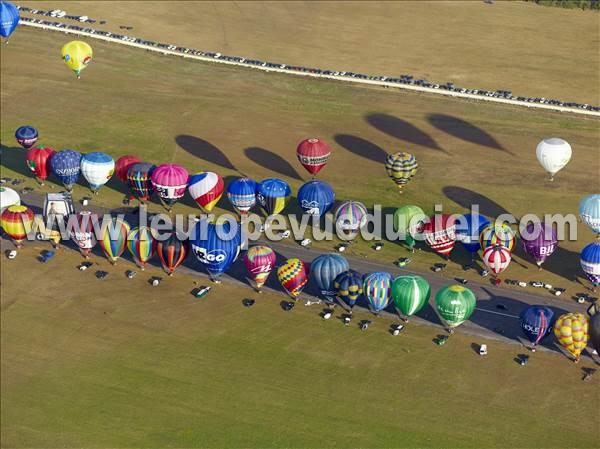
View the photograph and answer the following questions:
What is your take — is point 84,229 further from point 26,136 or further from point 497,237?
point 497,237

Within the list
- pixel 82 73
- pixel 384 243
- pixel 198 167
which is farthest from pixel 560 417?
pixel 82 73

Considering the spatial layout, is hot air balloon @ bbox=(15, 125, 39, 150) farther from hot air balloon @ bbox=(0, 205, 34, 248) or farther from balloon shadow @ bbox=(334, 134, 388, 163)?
balloon shadow @ bbox=(334, 134, 388, 163)

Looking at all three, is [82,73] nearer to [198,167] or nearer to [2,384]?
[198,167]

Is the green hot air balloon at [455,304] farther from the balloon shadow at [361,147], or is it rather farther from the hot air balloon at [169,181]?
the balloon shadow at [361,147]

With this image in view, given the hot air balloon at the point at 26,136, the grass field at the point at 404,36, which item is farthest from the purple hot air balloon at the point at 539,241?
the hot air balloon at the point at 26,136

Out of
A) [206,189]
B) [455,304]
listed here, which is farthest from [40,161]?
[455,304]

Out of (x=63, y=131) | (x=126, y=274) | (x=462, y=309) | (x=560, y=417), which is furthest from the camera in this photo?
(x=63, y=131)

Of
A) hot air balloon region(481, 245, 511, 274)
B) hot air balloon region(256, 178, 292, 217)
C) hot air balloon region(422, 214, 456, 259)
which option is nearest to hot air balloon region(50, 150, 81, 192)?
hot air balloon region(256, 178, 292, 217)
